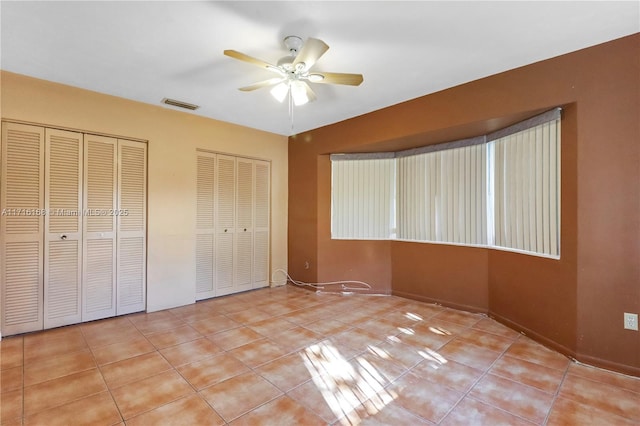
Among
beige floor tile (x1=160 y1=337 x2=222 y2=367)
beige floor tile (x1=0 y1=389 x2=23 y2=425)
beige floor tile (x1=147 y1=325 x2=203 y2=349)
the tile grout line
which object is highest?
beige floor tile (x1=0 y1=389 x2=23 y2=425)

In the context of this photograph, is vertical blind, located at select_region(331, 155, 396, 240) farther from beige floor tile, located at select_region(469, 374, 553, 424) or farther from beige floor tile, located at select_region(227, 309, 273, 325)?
beige floor tile, located at select_region(469, 374, 553, 424)

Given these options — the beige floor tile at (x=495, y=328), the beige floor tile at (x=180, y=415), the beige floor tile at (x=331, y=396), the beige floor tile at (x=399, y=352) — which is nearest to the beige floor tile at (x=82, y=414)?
the beige floor tile at (x=180, y=415)

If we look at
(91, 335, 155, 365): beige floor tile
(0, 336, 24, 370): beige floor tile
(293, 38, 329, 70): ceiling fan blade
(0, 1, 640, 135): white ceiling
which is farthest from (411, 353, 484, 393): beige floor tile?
(0, 336, 24, 370): beige floor tile

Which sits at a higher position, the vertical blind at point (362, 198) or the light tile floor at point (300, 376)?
the vertical blind at point (362, 198)

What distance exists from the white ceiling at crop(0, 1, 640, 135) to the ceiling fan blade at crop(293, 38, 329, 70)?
23cm

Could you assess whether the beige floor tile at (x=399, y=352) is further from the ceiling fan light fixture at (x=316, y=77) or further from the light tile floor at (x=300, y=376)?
the ceiling fan light fixture at (x=316, y=77)

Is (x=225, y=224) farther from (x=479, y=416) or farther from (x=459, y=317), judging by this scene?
(x=479, y=416)

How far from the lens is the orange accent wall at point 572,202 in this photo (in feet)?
7.30

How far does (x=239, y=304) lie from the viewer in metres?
3.98

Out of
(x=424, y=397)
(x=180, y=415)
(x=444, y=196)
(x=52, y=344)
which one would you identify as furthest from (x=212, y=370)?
(x=444, y=196)

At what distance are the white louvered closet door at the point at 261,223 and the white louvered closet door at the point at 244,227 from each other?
0.25ft

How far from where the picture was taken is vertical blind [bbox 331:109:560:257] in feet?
9.20

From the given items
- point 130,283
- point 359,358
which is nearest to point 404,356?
point 359,358

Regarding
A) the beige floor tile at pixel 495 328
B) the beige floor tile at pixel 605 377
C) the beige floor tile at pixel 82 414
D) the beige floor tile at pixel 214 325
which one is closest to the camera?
the beige floor tile at pixel 82 414
